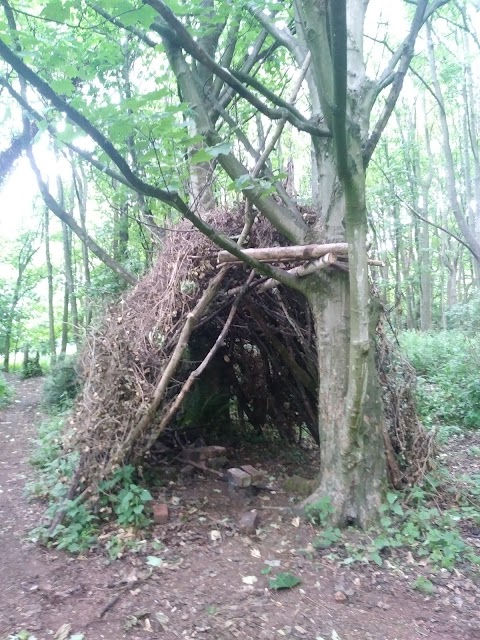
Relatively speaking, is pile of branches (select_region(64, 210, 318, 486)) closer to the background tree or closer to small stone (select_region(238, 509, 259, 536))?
the background tree

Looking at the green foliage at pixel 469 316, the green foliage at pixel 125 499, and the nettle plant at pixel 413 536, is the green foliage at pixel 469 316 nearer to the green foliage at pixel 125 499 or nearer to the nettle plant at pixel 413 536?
the nettle plant at pixel 413 536

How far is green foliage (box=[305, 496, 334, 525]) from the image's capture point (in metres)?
4.27

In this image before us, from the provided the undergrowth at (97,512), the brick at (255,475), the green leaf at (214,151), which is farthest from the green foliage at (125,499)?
the green leaf at (214,151)

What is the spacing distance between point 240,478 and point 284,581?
1571 millimetres

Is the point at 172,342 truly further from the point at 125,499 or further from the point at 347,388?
the point at 347,388

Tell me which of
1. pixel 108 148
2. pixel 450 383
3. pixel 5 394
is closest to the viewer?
pixel 108 148

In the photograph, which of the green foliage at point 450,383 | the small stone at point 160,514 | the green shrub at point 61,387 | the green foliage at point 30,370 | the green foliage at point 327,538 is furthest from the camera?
the green foliage at point 30,370

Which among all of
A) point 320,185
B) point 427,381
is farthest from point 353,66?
point 427,381

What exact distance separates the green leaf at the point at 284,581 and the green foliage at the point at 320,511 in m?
0.76

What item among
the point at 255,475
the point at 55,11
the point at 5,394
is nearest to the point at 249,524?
the point at 255,475

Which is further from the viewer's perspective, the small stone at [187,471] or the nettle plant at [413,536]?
the small stone at [187,471]

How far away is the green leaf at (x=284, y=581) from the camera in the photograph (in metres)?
3.50

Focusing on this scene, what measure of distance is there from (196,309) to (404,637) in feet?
9.96

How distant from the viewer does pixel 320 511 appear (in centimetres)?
431
